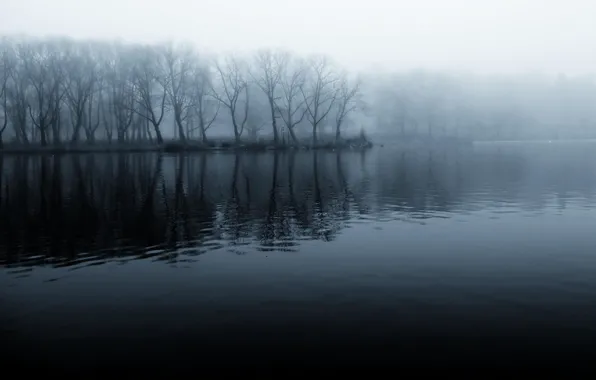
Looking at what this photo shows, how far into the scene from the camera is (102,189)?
35688 millimetres

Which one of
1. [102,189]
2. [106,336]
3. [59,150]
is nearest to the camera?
[106,336]

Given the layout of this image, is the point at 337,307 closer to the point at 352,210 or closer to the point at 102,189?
the point at 352,210

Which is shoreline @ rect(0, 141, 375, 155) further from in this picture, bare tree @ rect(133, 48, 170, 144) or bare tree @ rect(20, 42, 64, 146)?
bare tree @ rect(133, 48, 170, 144)

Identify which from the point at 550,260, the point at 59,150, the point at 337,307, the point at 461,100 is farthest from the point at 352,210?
the point at 461,100

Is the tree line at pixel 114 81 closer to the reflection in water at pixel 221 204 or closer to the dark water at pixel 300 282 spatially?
the reflection in water at pixel 221 204

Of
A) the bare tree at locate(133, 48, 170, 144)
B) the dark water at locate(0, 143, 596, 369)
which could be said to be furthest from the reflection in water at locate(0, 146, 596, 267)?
the bare tree at locate(133, 48, 170, 144)

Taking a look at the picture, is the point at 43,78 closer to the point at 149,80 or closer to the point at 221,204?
the point at 149,80

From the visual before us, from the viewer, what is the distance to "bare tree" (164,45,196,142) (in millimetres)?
97875

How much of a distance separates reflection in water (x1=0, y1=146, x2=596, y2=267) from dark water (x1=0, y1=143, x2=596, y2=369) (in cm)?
17

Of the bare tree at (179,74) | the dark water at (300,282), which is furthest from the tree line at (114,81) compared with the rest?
the dark water at (300,282)

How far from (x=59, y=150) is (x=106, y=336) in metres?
83.8

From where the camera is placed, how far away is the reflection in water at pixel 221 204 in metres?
18.9

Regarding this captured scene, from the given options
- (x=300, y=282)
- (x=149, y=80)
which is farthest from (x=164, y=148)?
(x=300, y=282)

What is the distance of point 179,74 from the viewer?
100 meters
